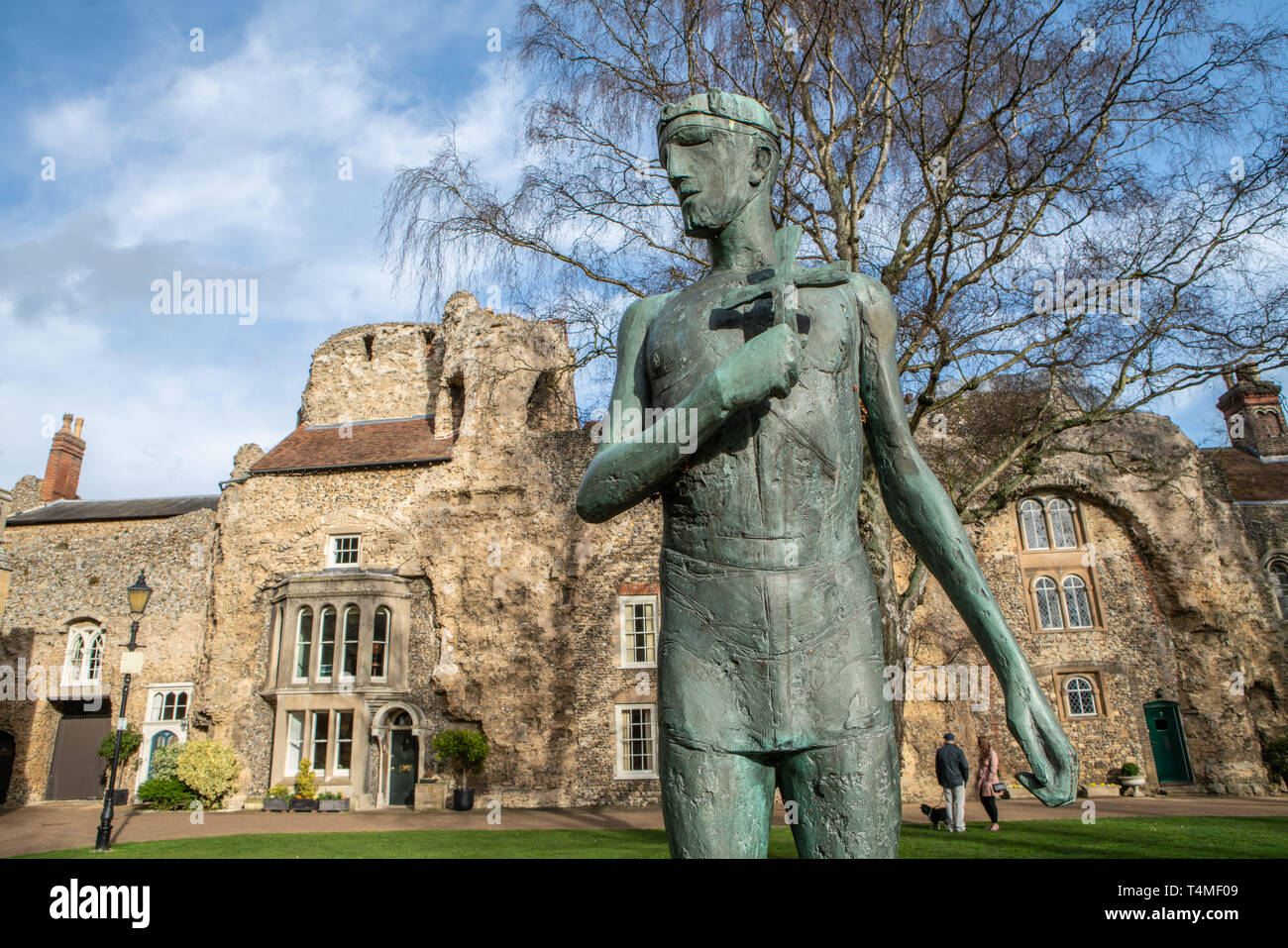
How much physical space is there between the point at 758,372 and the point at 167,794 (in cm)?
2541

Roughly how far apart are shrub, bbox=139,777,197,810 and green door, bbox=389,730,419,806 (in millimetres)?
Result: 5089

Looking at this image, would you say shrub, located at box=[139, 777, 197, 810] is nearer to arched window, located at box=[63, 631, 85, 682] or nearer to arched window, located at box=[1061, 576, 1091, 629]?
arched window, located at box=[63, 631, 85, 682]

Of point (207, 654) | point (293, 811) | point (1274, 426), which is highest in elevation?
point (1274, 426)

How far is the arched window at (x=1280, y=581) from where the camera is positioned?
24156mm

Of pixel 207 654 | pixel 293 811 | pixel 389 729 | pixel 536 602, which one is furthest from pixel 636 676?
pixel 207 654

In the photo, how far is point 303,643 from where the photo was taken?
23562 millimetres

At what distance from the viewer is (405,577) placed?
941 inches

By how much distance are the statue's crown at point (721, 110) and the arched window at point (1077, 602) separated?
25.2m

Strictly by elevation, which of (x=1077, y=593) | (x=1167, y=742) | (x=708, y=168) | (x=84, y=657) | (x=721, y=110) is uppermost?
(x=1077, y=593)

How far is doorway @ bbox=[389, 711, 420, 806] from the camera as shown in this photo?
22422 mm

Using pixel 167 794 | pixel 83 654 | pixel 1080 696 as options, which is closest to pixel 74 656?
pixel 83 654

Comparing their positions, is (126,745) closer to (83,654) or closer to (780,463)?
(83,654)
